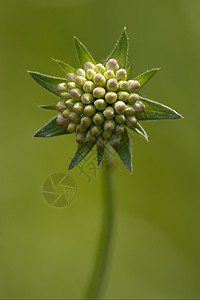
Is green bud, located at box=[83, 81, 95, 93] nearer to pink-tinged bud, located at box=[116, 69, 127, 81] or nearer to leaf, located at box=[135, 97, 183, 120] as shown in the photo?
pink-tinged bud, located at box=[116, 69, 127, 81]

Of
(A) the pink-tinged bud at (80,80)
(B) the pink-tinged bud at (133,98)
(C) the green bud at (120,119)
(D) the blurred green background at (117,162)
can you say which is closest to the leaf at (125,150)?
(C) the green bud at (120,119)

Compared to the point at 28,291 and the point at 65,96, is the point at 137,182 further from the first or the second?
the point at 65,96

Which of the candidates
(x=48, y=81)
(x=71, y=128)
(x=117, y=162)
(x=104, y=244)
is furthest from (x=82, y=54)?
(x=117, y=162)

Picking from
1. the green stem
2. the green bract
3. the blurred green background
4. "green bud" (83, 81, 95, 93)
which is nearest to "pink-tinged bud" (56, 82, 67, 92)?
the green bract

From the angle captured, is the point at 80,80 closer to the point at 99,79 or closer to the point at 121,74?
the point at 99,79

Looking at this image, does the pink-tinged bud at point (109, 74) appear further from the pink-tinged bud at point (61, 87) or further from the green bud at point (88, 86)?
the pink-tinged bud at point (61, 87)
